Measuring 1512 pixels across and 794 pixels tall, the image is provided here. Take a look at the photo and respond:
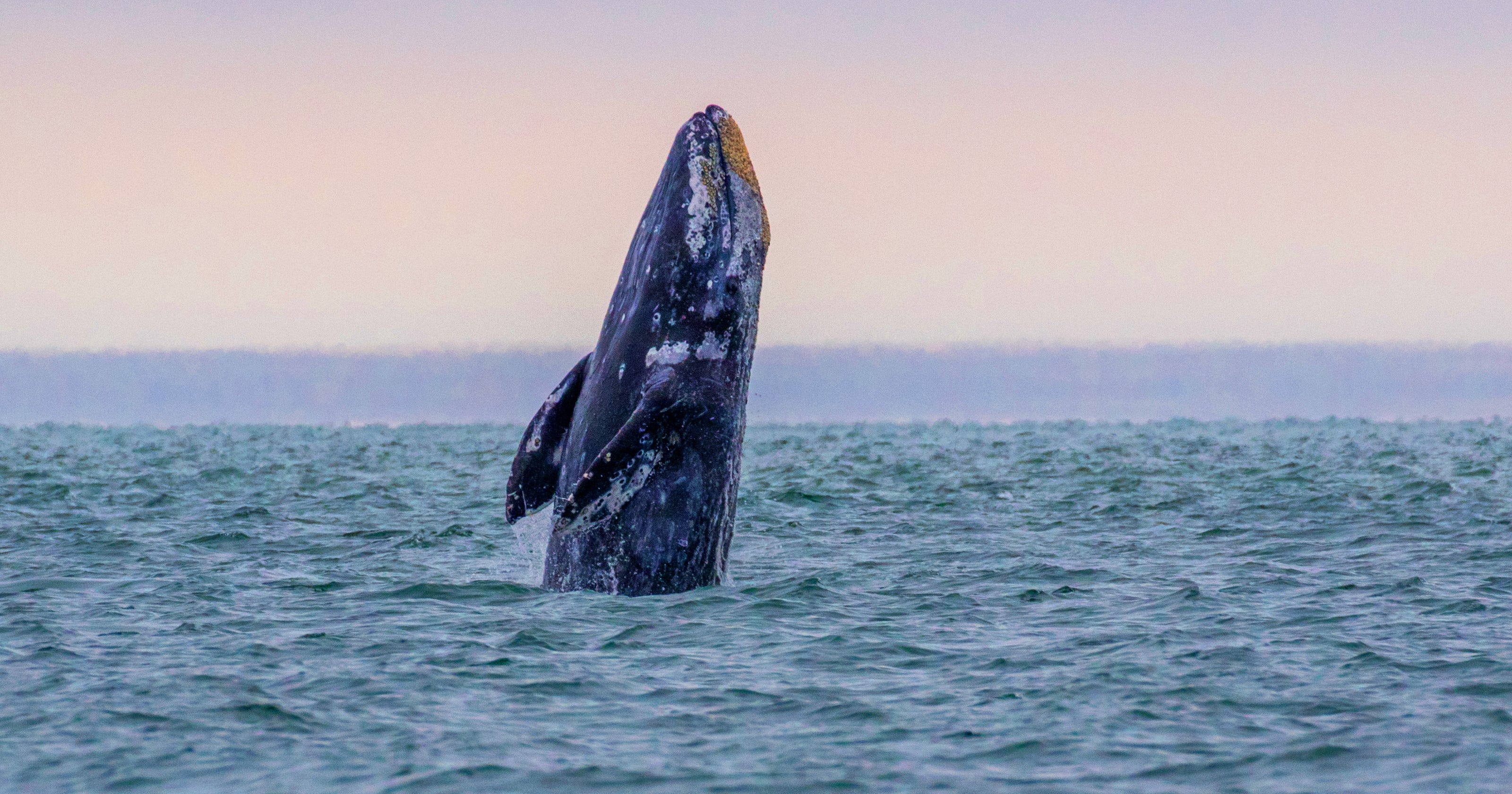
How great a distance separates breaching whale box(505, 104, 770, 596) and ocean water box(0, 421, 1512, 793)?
0.43 meters

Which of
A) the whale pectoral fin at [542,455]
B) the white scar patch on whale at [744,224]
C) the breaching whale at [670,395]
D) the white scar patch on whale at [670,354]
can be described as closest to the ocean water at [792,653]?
the breaching whale at [670,395]

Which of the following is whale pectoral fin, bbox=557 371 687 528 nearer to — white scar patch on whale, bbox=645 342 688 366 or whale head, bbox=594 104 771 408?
white scar patch on whale, bbox=645 342 688 366

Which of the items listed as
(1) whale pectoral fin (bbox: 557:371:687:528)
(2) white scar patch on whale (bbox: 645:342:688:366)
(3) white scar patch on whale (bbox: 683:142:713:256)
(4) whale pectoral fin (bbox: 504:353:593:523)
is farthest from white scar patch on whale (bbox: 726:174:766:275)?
(4) whale pectoral fin (bbox: 504:353:593:523)

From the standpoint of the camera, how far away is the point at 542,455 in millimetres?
11469

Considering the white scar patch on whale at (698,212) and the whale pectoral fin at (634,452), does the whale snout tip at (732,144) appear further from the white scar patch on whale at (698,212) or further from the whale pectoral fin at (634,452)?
the whale pectoral fin at (634,452)

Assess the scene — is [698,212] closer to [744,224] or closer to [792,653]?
[744,224]

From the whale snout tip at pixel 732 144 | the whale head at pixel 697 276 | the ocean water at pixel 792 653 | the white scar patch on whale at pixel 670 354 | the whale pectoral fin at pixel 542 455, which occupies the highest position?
the whale snout tip at pixel 732 144

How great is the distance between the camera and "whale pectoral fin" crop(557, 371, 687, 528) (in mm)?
10211

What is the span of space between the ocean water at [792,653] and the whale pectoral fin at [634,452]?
98 cm

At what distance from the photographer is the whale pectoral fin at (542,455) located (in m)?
11.4

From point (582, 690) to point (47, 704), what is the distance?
10.3ft

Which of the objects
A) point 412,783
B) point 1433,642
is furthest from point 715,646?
point 1433,642

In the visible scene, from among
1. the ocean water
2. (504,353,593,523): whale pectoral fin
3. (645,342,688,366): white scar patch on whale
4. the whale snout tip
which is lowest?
the ocean water

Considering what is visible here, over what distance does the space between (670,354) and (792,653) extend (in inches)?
95.5
